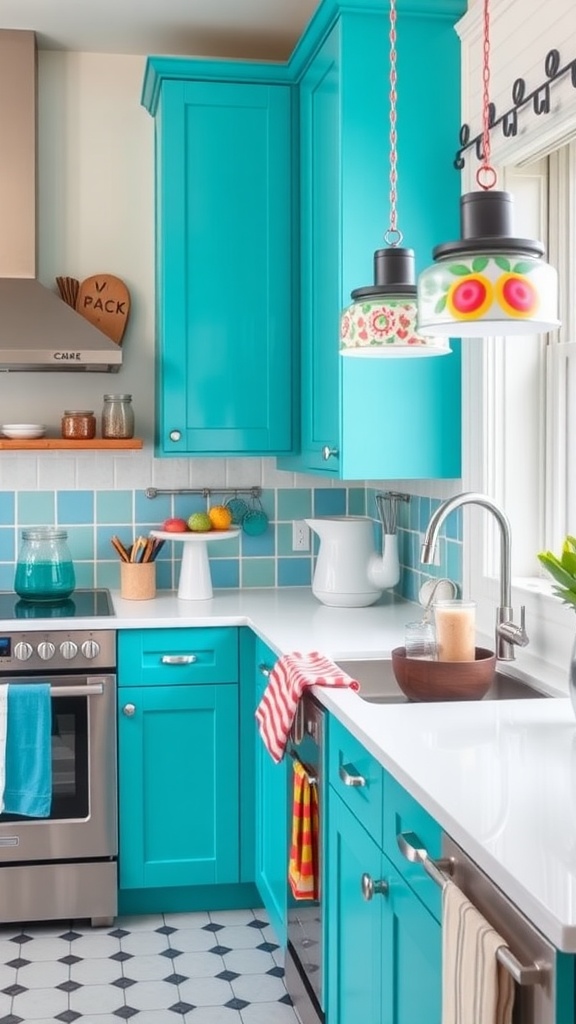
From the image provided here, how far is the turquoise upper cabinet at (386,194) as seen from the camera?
122 inches

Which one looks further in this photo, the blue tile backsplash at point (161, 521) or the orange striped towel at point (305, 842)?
the blue tile backsplash at point (161, 521)

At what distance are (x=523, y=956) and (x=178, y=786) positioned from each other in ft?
7.43

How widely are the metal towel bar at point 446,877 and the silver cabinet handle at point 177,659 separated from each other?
1650mm

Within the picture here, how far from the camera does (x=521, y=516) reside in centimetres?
292

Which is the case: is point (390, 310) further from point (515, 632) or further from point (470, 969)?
point (470, 969)

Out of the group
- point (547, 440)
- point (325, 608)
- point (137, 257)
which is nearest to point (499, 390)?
point (547, 440)

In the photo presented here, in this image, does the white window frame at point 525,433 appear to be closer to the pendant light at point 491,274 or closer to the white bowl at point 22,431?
the pendant light at point 491,274

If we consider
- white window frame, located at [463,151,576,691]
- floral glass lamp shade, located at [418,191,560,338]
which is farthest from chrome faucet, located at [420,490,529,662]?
floral glass lamp shade, located at [418,191,560,338]

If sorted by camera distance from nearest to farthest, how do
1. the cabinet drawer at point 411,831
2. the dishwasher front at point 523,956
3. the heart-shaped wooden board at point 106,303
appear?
the dishwasher front at point 523,956
the cabinet drawer at point 411,831
the heart-shaped wooden board at point 106,303

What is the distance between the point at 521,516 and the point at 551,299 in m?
1.35

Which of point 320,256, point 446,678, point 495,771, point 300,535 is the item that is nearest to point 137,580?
point 300,535

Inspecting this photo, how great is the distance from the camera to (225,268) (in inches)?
147

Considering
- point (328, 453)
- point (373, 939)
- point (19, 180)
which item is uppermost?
point (19, 180)

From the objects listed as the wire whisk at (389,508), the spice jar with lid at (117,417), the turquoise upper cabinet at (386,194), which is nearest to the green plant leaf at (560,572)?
the turquoise upper cabinet at (386,194)
